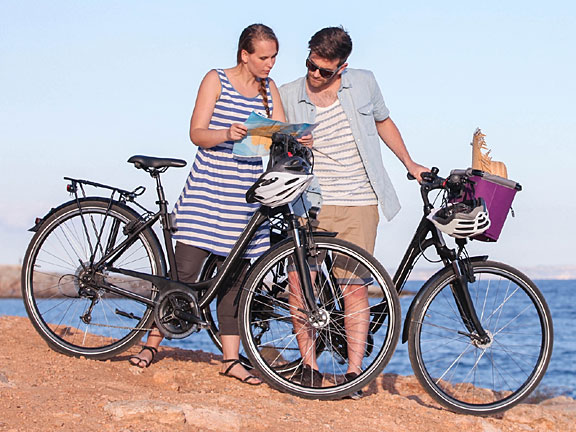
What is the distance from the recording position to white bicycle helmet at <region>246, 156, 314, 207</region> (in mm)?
4508

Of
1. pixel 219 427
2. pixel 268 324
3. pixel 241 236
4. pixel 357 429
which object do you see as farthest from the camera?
pixel 268 324

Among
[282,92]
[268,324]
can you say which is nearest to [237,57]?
[282,92]

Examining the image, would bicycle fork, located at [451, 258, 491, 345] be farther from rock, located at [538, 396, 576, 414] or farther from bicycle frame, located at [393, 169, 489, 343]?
rock, located at [538, 396, 576, 414]

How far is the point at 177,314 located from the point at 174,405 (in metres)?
0.89

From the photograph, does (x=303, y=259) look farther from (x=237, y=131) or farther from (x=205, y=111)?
(x=205, y=111)

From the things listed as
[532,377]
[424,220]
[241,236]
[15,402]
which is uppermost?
[424,220]

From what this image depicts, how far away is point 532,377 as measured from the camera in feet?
16.3

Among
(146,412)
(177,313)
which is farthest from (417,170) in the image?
(146,412)

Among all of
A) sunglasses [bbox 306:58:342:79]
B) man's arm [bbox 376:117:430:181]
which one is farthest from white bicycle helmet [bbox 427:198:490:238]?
sunglasses [bbox 306:58:342:79]

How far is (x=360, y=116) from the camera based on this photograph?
508 cm

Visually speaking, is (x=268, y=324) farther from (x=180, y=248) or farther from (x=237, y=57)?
(x=237, y=57)

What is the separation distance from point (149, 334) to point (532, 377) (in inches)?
99.8

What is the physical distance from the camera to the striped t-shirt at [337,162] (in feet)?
16.6

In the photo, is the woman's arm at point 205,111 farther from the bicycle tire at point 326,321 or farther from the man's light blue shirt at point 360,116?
the bicycle tire at point 326,321
